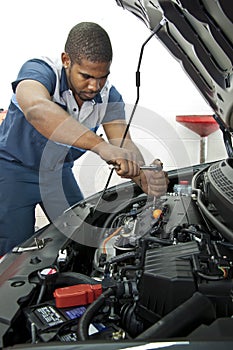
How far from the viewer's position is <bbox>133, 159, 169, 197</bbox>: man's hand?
1.37m

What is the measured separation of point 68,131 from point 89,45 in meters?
0.33

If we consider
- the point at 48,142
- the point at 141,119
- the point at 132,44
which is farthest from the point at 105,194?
the point at 132,44

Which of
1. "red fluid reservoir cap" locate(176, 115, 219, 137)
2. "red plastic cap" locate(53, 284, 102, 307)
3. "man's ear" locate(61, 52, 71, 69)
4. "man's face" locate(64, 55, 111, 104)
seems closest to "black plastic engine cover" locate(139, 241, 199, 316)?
"red plastic cap" locate(53, 284, 102, 307)

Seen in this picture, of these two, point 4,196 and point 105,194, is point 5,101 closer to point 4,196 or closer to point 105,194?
point 4,196

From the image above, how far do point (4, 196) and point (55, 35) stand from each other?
69.7 inches

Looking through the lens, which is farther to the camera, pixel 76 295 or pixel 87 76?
pixel 87 76

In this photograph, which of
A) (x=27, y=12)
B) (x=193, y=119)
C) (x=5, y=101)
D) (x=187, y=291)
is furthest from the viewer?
(x=5, y=101)

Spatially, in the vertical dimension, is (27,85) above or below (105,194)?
above

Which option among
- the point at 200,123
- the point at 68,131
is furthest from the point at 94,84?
the point at 200,123

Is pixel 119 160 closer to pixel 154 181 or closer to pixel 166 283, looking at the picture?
pixel 154 181

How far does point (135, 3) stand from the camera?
1.18 m

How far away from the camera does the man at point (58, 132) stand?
1.22 metres

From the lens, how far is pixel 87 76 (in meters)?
1.34

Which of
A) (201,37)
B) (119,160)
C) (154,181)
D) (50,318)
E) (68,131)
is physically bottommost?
(50,318)
